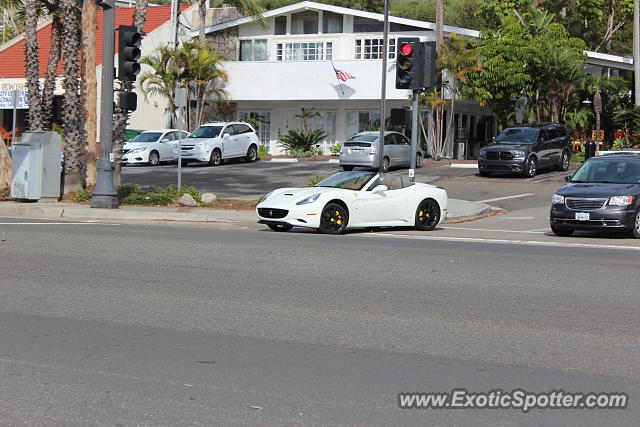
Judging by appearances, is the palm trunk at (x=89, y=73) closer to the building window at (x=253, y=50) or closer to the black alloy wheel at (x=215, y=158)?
the black alloy wheel at (x=215, y=158)

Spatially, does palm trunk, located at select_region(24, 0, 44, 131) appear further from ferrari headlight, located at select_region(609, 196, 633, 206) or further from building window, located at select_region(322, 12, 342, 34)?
building window, located at select_region(322, 12, 342, 34)

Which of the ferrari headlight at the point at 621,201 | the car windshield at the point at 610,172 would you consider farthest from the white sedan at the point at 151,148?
the ferrari headlight at the point at 621,201

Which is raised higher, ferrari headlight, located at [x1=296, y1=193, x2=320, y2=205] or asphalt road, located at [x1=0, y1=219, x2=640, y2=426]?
ferrari headlight, located at [x1=296, y1=193, x2=320, y2=205]

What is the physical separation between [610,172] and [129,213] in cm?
1065

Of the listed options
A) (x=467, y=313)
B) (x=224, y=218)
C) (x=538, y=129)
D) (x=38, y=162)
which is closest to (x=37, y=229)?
(x=224, y=218)

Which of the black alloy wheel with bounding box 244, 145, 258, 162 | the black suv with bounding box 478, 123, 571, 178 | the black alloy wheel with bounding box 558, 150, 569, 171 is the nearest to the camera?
the black suv with bounding box 478, 123, 571, 178

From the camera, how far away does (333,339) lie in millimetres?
8359

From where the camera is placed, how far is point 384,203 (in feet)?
64.3

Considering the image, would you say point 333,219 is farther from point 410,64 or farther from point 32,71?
point 32,71

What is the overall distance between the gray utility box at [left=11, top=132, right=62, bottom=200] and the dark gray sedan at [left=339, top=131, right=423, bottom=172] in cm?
1372

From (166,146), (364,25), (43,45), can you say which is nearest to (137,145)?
(166,146)

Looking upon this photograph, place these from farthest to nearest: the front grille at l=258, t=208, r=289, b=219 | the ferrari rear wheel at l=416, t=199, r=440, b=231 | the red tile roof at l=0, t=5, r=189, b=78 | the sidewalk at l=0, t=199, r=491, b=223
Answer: the red tile roof at l=0, t=5, r=189, b=78, the sidewalk at l=0, t=199, r=491, b=223, the ferrari rear wheel at l=416, t=199, r=440, b=231, the front grille at l=258, t=208, r=289, b=219

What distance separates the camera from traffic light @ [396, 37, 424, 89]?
2289cm

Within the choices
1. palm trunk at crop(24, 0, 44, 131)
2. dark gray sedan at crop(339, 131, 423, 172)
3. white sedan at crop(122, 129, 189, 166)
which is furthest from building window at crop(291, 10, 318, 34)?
palm trunk at crop(24, 0, 44, 131)
